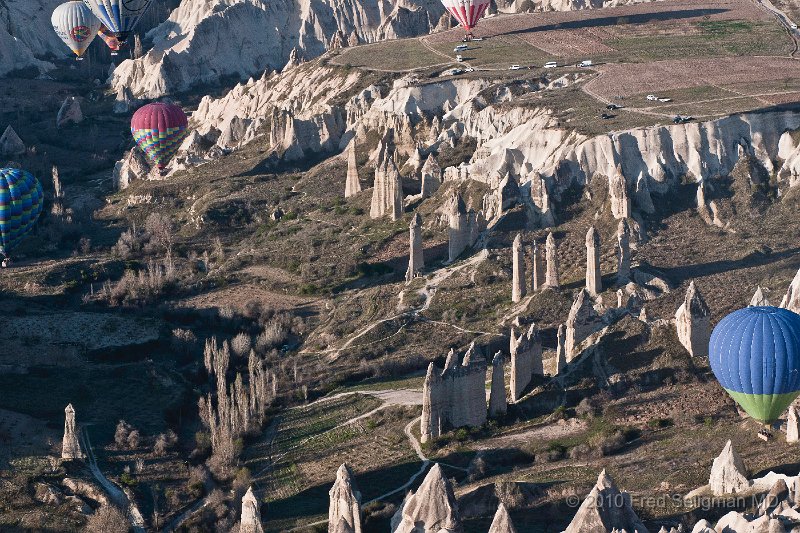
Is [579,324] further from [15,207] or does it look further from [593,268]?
[15,207]

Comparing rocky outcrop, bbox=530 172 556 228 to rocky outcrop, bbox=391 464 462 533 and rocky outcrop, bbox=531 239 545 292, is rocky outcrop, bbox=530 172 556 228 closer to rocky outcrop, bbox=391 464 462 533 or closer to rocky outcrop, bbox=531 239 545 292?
rocky outcrop, bbox=531 239 545 292

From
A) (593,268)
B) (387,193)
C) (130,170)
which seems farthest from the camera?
(130,170)

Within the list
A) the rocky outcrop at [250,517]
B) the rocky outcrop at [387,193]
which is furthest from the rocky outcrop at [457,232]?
the rocky outcrop at [250,517]

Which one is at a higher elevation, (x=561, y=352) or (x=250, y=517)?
(x=250, y=517)

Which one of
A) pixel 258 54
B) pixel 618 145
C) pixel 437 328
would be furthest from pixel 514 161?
pixel 258 54

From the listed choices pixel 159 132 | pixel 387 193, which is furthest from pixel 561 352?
pixel 159 132

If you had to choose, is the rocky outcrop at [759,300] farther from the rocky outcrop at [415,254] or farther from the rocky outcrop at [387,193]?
the rocky outcrop at [387,193]

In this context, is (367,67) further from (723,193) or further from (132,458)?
(132,458)

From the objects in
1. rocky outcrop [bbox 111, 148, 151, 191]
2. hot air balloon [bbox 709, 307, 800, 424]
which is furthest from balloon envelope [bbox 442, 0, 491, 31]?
hot air balloon [bbox 709, 307, 800, 424]
